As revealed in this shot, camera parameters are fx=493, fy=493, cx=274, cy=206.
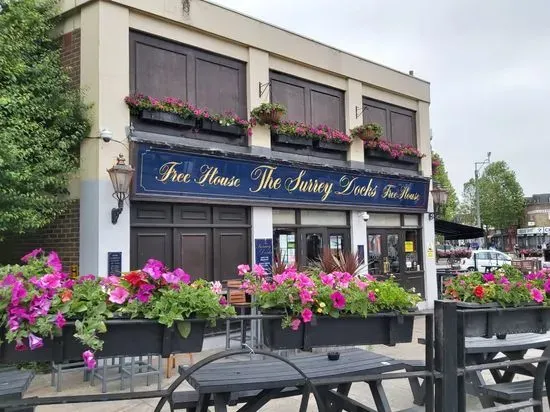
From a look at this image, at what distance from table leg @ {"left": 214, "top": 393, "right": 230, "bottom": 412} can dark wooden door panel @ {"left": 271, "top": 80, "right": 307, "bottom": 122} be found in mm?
7271

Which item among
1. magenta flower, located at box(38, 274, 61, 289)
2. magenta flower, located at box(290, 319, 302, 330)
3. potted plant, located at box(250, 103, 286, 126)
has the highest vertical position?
potted plant, located at box(250, 103, 286, 126)

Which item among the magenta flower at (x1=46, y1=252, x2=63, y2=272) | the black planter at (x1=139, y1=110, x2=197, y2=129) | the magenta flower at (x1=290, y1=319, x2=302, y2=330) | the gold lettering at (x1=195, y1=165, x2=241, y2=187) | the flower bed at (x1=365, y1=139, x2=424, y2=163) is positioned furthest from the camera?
the flower bed at (x1=365, y1=139, x2=424, y2=163)

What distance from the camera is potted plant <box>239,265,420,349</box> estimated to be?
2.73 metres

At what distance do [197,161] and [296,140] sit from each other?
2.49m

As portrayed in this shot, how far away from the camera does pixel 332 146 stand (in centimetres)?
1051

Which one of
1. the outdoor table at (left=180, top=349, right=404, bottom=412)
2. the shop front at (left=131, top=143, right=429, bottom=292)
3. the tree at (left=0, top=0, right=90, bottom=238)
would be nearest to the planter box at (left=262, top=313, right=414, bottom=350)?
the outdoor table at (left=180, top=349, right=404, bottom=412)

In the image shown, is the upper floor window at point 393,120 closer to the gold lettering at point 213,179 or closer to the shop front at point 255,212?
the shop front at point 255,212

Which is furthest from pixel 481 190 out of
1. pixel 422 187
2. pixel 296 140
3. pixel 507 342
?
pixel 507 342

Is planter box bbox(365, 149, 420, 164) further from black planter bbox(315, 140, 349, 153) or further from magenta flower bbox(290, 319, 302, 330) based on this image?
magenta flower bbox(290, 319, 302, 330)

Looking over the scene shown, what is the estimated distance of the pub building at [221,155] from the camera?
23.6 ft

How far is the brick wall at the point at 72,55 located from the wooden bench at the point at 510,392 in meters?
6.71

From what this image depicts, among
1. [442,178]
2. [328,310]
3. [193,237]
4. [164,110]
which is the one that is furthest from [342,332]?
[442,178]

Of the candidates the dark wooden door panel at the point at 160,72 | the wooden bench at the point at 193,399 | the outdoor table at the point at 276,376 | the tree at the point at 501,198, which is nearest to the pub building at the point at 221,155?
the dark wooden door panel at the point at 160,72

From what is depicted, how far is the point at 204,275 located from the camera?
827cm
